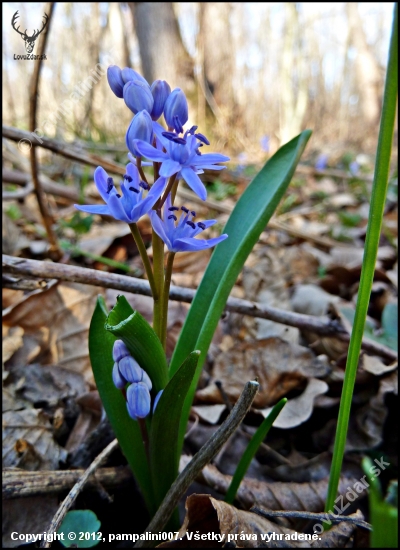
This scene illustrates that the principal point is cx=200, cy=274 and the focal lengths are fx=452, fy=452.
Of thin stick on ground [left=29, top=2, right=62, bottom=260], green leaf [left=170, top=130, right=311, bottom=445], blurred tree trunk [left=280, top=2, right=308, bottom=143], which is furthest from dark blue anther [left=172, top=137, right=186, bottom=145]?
blurred tree trunk [left=280, top=2, right=308, bottom=143]

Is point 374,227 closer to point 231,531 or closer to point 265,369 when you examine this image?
point 231,531

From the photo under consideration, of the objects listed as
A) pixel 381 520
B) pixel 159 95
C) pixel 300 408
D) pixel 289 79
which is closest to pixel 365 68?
pixel 289 79

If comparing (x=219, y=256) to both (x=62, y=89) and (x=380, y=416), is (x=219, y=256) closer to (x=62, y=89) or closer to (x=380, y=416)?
(x=380, y=416)

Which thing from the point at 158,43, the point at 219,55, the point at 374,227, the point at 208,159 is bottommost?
the point at 374,227

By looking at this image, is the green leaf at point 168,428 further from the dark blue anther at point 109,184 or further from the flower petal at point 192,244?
the dark blue anther at point 109,184

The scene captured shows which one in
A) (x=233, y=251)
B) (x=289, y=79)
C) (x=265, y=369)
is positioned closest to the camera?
(x=233, y=251)

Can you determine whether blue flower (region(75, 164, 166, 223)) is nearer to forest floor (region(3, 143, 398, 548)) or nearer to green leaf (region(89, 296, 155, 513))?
green leaf (region(89, 296, 155, 513))

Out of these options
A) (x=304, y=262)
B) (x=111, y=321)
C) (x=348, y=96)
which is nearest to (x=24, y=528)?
(x=111, y=321)
